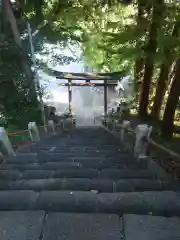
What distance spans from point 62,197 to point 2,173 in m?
2.01

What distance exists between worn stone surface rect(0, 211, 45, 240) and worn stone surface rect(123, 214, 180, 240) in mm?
689

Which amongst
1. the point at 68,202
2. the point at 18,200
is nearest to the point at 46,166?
the point at 18,200

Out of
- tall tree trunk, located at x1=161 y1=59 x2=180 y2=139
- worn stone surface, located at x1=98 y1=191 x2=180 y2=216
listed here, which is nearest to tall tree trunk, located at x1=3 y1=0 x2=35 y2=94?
tall tree trunk, located at x1=161 y1=59 x2=180 y2=139

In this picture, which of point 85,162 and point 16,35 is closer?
point 85,162

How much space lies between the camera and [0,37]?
13.9 metres

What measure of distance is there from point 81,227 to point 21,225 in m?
0.48

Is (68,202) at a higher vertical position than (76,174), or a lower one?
higher

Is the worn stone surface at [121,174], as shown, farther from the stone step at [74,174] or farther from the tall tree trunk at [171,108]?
the tall tree trunk at [171,108]

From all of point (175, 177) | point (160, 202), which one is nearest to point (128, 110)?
point (175, 177)

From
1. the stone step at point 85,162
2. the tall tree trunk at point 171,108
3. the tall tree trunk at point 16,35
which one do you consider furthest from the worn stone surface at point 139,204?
the tall tree trunk at point 16,35

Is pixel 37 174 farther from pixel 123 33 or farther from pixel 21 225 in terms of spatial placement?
pixel 123 33

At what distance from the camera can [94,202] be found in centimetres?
293

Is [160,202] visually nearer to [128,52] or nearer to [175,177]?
[175,177]

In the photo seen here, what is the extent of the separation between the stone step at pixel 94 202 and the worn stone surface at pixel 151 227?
0.23 metres
